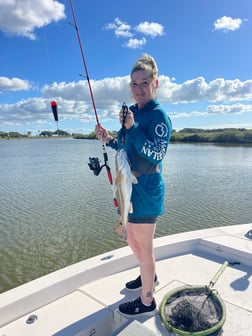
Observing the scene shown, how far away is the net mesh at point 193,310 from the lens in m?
2.34

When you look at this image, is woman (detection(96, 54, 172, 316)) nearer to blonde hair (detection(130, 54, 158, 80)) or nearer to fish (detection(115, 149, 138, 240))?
blonde hair (detection(130, 54, 158, 80))

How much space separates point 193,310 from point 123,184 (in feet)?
4.31

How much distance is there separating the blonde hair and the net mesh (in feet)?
6.63

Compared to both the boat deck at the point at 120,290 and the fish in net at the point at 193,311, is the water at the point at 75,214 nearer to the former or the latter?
the boat deck at the point at 120,290

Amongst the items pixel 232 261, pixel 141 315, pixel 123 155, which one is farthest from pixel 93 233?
pixel 123 155

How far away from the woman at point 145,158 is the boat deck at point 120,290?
11.5 inches

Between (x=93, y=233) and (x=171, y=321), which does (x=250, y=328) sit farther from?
(x=93, y=233)

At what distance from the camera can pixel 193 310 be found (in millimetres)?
2471

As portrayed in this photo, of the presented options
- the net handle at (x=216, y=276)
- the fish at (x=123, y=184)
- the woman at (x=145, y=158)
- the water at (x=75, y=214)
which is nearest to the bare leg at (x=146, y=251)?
the woman at (x=145, y=158)

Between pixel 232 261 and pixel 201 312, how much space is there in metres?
1.20

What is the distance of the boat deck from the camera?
2369 mm

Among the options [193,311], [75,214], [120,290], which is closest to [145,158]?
[193,311]

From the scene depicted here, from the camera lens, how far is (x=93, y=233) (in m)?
7.82

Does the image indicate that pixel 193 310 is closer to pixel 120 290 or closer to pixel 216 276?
pixel 216 276
